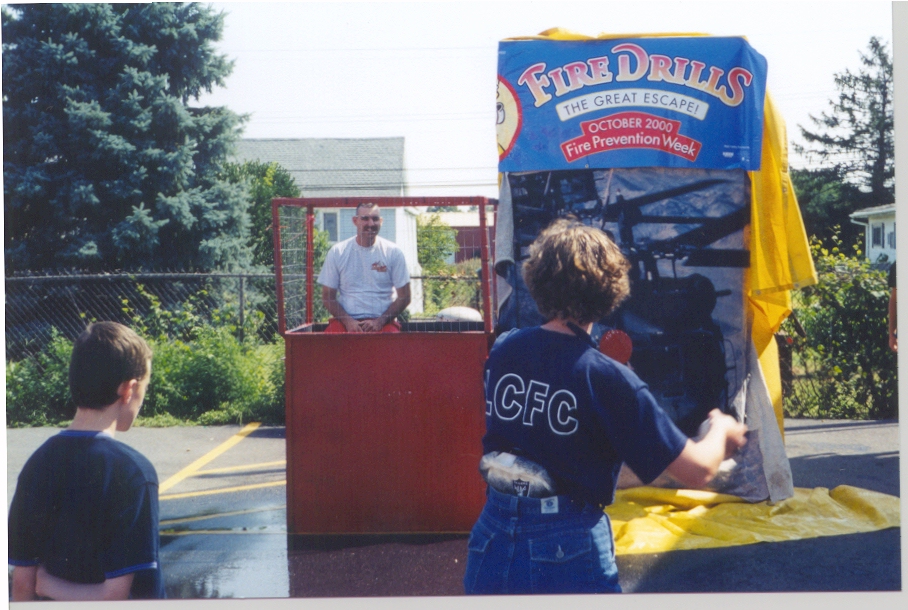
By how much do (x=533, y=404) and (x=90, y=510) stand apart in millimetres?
1246

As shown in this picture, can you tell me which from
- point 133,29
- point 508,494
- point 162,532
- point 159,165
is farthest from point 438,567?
point 133,29

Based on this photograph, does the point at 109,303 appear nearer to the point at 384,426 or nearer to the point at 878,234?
the point at 384,426

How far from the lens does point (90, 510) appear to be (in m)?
2.29

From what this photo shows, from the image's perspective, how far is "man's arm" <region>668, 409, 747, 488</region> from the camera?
2355 mm

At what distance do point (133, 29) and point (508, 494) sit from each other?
12742 mm

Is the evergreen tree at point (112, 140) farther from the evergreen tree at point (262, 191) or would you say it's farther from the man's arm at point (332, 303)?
the man's arm at point (332, 303)

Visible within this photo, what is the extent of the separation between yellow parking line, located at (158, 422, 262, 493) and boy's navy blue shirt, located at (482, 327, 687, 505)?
4.32 meters

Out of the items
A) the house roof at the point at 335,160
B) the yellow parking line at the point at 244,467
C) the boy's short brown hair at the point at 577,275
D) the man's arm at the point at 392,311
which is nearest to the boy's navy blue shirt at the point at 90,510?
the boy's short brown hair at the point at 577,275

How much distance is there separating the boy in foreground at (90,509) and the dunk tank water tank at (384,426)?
7.61ft

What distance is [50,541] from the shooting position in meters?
2.42

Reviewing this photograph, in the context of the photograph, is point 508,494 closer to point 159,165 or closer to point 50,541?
point 50,541

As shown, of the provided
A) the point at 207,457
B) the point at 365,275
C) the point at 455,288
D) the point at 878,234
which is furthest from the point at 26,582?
the point at 878,234

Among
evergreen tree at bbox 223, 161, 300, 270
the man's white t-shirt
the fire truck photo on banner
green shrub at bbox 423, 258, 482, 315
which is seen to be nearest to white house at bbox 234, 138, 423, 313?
evergreen tree at bbox 223, 161, 300, 270

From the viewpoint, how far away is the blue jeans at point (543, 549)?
7.79ft
